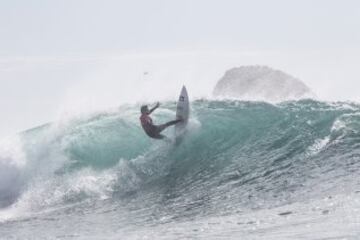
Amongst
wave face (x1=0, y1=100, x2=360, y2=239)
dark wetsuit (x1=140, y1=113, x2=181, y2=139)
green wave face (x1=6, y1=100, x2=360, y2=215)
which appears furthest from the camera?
dark wetsuit (x1=140, y1=113, x2=181, y2=139)

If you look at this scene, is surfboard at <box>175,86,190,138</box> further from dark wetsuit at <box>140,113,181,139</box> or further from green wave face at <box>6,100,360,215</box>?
dark wetsuit at <box>140,113,181,139</box>

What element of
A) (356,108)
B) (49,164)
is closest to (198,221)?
(49,164)

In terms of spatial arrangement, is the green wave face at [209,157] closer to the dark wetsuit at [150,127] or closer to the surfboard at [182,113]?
the surfboard at [182,113]

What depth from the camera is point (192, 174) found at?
15227 mm

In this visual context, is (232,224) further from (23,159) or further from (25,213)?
(23,159)

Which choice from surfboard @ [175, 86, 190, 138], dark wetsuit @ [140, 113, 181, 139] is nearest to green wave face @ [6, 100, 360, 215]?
surfboard @ [175, 86, 190, 138]

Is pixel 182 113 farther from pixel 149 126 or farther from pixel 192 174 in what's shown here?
pixel 192 174

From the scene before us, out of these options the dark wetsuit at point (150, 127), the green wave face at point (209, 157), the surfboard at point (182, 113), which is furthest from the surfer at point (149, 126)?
the surfboard at point (182, 113)

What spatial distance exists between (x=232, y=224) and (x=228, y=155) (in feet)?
21.0

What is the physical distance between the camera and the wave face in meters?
10.9

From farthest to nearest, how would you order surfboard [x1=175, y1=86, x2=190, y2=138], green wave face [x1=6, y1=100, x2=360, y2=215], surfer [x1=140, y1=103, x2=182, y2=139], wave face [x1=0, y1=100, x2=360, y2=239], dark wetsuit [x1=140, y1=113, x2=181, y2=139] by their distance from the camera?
1. surfboard [x1=175, y1=86, x2=190, y2=138]
2. dark wetsuit [x1=140, y1=113, x2=181, y2=139]
3. surfer [x1=140, y1=103, x2=182, y2=139]
4. green wave face [x1=6, y1=100, x2=360, y2=215]
5. wave face [x1=0, y1=100, x2=360, y2=239]

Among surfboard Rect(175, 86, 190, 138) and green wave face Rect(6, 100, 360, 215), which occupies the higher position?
surfboard Rect(175, 86, 190, 138)

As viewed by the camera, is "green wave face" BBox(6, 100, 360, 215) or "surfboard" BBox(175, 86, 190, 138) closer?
"green wave face" BBox(6, 100, 360, 215)

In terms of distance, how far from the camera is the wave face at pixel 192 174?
10.9m
